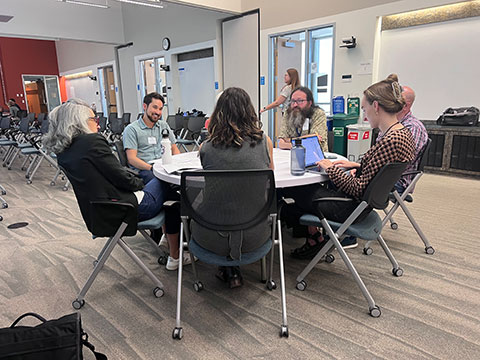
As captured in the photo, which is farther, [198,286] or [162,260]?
[162,260]

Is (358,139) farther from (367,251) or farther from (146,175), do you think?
(146,175)

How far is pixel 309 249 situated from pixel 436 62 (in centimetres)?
452

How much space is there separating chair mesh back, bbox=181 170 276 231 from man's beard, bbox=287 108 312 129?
180cm

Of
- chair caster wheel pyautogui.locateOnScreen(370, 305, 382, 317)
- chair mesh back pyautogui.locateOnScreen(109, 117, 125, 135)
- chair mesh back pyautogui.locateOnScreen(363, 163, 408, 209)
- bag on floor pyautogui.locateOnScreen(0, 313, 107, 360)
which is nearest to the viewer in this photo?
bag on floor pyautogui.locateOnScreen(0, 313, 107, 360)

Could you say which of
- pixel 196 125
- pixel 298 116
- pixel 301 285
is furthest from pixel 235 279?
pixel 196 125

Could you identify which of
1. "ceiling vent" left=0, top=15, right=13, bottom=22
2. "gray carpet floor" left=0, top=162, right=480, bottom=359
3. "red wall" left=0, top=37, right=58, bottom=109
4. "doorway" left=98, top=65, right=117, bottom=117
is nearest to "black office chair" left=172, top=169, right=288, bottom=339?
"gray carpet floor" left=0, top=162, right=480, bottom=359

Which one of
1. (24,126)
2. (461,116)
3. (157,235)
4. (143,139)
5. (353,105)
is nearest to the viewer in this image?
(157,235)

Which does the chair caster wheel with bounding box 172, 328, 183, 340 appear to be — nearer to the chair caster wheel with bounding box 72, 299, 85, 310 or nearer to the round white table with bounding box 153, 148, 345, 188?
the chair caster wheel with bounding box 72, 299, 85, 310

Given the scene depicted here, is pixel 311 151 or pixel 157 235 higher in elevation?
pixel 311 151

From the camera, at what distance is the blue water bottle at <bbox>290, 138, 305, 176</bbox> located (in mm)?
2135

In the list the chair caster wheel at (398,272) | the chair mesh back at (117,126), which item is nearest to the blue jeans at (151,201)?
the chair caster wheel at (398,272)

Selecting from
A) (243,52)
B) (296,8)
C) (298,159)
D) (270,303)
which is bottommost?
(270,303)

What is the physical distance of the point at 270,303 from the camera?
2117 mm

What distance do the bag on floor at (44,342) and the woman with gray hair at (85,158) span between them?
81 centimetres
